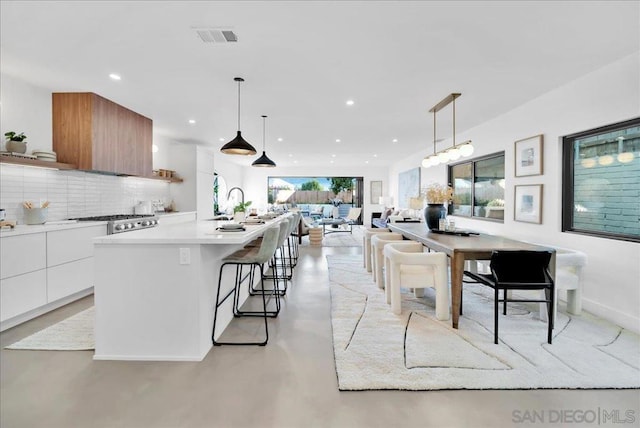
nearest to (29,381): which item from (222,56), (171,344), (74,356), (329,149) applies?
(74,356)

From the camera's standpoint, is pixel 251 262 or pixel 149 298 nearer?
pixel 149 298

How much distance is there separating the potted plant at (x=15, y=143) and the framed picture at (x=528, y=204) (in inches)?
247

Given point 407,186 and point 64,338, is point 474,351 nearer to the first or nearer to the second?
point 64,338

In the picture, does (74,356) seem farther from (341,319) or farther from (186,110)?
(186,110)

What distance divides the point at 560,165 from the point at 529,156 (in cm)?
55

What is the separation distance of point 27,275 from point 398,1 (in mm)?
4143

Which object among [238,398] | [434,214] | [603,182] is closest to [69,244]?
[238,398]

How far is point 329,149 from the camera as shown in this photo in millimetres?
8781

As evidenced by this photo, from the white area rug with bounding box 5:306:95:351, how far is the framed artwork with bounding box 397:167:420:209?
745 centimetres

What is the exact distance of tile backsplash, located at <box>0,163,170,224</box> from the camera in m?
3.64

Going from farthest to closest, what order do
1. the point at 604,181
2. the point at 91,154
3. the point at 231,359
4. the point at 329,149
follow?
the point at 329,149 < the point at 91,154 < the point at 604,181 < the point at 231,359

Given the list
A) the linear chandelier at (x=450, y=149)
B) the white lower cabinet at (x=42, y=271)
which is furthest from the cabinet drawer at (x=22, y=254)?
the linear chandelier at (x=450, y=149)

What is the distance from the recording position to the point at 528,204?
14.5ft

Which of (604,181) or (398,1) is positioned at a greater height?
(398,1)
